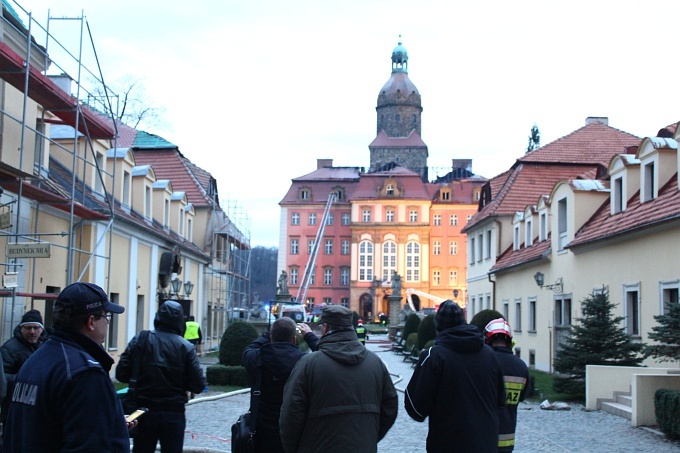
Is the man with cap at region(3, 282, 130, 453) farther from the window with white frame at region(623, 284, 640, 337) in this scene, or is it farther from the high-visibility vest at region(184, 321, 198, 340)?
the window with white frame at region(623, 284, 640, 337)

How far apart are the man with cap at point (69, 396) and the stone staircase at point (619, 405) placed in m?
12.8

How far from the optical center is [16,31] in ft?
49.6

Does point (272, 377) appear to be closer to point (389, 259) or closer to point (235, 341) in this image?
point (235, 341)

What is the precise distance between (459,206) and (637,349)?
7438 centimetres

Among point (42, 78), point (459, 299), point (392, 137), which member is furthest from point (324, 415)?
point (392, 137)

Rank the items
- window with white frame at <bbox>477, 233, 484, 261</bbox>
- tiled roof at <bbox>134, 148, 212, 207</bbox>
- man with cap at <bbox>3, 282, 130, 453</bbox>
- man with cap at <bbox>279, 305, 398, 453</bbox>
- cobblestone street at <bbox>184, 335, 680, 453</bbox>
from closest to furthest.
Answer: man with cap at <bbox>3, 282, 130, 453</bbox> → man with cap at <bbox>279, 305, 398, 453</bbox> → cobblestone street at <bbox>184, 335, 680, 453</bbox> → tiled roof at <bbox>134, 148, 212, 207</bbox> → window with white frame at <bbox>477, 233, 484, 261</bbox>

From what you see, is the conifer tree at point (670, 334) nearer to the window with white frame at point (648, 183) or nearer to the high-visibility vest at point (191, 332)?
the window with white frame at point (648, 183)

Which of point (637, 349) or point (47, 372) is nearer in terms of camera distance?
point (47, 372)

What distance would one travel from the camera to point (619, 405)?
1584cm

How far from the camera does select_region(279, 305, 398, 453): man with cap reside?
5125mm

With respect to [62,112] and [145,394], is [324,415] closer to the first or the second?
[145,394]

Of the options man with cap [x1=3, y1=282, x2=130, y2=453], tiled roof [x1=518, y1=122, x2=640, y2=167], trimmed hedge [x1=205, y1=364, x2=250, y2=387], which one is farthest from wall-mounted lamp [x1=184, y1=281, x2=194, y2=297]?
man with cap [x1=3, y1=282, x2=130, y2=453]

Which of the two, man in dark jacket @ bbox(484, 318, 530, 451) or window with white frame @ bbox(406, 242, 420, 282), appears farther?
window with white frame @ bbox(406, 242, 420, 282)

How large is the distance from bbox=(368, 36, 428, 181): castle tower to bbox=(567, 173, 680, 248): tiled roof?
254 ft
